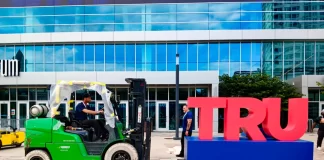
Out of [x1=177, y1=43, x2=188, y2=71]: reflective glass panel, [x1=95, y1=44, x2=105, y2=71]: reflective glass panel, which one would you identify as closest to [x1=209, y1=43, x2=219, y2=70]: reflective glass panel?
[x1=177, y1=43, x2=188, y2=71]: reflective glass panel

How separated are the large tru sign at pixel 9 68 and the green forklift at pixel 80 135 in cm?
1615

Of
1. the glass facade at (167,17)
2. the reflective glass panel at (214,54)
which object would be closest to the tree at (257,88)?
the reflective glass panel at (214,54)

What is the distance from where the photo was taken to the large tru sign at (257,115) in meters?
7.65

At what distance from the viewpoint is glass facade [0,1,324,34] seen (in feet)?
84.8

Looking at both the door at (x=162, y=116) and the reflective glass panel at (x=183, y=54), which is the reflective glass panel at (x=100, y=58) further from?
the reflective glass panel at (x=183, y=54)

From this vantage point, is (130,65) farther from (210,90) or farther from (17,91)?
(17,91)

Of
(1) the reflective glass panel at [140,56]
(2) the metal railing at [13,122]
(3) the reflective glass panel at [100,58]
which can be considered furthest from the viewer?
(3) the reflective glass panel at [100,58]

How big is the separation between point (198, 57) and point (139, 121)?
17.1 m

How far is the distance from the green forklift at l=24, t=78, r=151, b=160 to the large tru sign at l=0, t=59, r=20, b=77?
53.0 ft

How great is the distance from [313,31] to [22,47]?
72.9ft

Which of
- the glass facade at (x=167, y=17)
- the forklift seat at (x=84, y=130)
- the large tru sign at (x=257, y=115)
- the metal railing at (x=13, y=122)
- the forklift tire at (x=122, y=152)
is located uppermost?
the glass facade at (x=167, y=17)

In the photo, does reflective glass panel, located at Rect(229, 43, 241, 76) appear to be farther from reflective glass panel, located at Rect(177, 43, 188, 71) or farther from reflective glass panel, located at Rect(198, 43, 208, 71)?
reflective glass panel, located at Rect(177, 43, 188, 71)

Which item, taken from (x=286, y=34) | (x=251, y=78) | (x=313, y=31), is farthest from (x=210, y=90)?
(x=313, y=31)

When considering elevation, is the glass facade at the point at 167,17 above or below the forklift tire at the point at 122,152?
A: above
